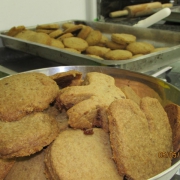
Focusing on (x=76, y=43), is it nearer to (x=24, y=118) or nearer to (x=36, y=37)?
(x=36, y=37)

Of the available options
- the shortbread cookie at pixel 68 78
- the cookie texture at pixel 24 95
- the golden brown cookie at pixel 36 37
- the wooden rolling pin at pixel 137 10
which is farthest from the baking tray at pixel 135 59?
the wooden rolling pin at pixel 137 10

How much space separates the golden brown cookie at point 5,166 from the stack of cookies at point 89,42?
79 centimetres

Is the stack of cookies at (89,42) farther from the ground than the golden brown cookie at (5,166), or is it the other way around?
the golden brown cookie at (5,166)

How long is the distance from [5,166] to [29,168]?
47 millimetres

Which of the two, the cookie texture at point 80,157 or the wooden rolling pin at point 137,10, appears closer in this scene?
the cookie texture at point 80,157

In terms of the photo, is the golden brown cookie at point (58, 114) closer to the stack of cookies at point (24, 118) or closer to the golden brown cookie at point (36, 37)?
the stack of cookies at point (24, 118)

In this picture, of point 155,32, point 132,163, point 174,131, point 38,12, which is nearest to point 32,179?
point 132,163

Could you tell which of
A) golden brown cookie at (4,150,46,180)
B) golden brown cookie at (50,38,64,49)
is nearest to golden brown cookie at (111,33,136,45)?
golden brown cookie at (50,38,64,49)

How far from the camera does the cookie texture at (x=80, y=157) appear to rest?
47 cm

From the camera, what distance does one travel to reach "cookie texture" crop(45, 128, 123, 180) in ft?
1.54

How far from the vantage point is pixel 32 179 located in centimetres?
50

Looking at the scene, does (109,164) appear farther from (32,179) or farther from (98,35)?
(98,35)

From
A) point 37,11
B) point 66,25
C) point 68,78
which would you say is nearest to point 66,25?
point 66,25

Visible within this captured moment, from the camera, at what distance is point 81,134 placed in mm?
547
